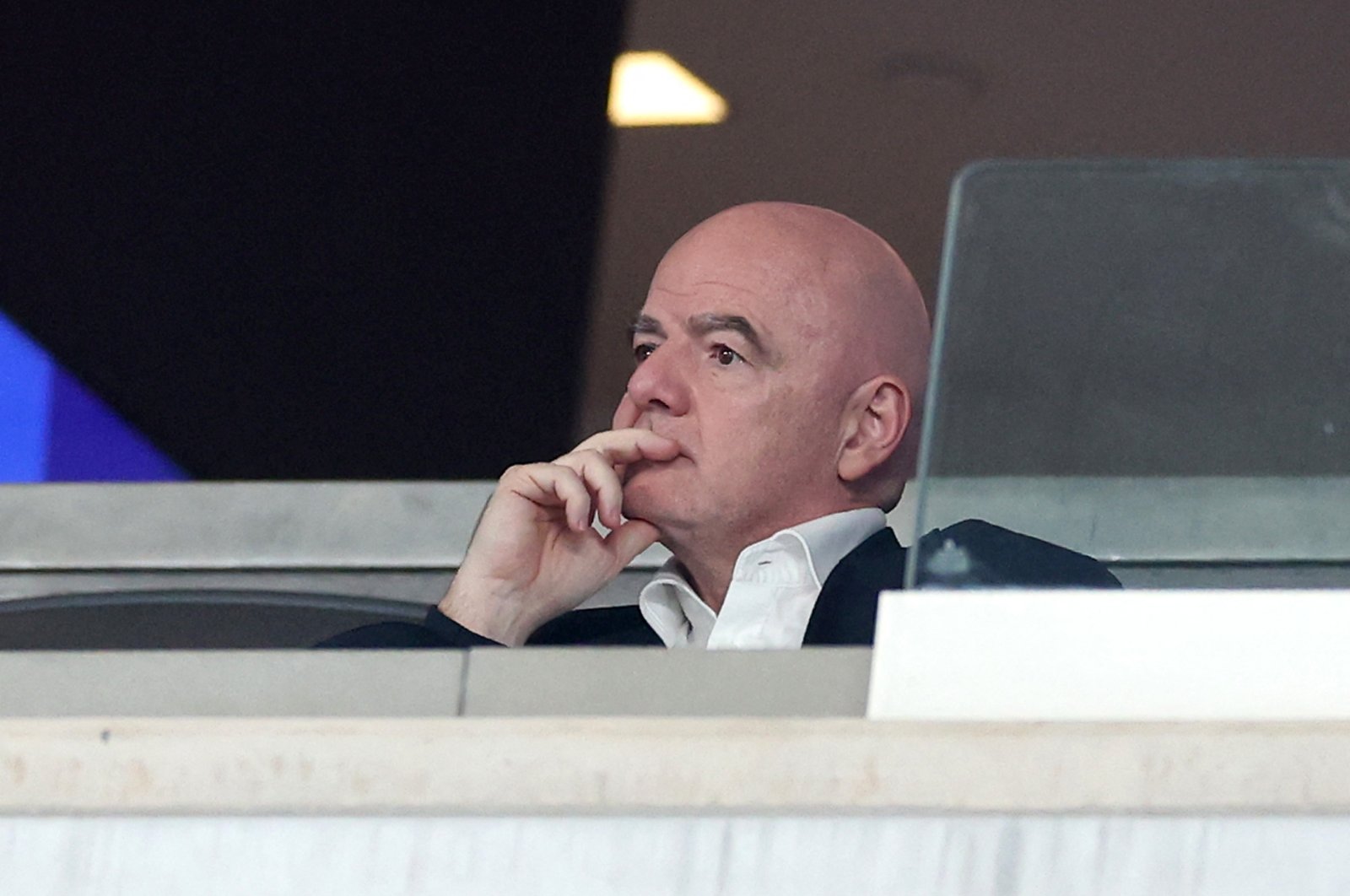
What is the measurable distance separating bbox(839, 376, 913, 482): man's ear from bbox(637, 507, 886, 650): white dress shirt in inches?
1.8

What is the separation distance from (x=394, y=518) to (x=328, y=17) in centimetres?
95

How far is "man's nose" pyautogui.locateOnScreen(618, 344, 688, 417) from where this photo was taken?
169 cm

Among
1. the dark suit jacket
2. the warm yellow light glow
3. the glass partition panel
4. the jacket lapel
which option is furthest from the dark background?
the glass partition panel

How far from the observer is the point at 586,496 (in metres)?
1.57

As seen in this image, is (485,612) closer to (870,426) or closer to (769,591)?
(769,591)

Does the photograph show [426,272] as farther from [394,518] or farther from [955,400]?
[955,400]

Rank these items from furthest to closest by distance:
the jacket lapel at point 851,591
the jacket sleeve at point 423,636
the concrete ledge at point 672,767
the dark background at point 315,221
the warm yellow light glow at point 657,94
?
1. the warm yellow light glow at point 657,94
2. the dark background at point 315,221
3. the jacket sleeve at point 423,636
4. the jacket lapel at point 851,591
5. the concrete ledge at point 672,767

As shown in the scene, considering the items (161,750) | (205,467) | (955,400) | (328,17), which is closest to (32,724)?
(161,750)

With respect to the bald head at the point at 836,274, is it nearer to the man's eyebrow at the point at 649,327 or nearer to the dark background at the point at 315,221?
the man's eyebrow at the point at 649,327

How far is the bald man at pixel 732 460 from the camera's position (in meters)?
1.64

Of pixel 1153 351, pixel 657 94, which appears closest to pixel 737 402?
pixel 1153 351

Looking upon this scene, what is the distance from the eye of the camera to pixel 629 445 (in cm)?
163

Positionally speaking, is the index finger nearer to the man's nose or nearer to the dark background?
the man's nose

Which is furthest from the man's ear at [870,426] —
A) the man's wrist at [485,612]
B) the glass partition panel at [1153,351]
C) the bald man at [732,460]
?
the glass partition panel at [1153,351]
